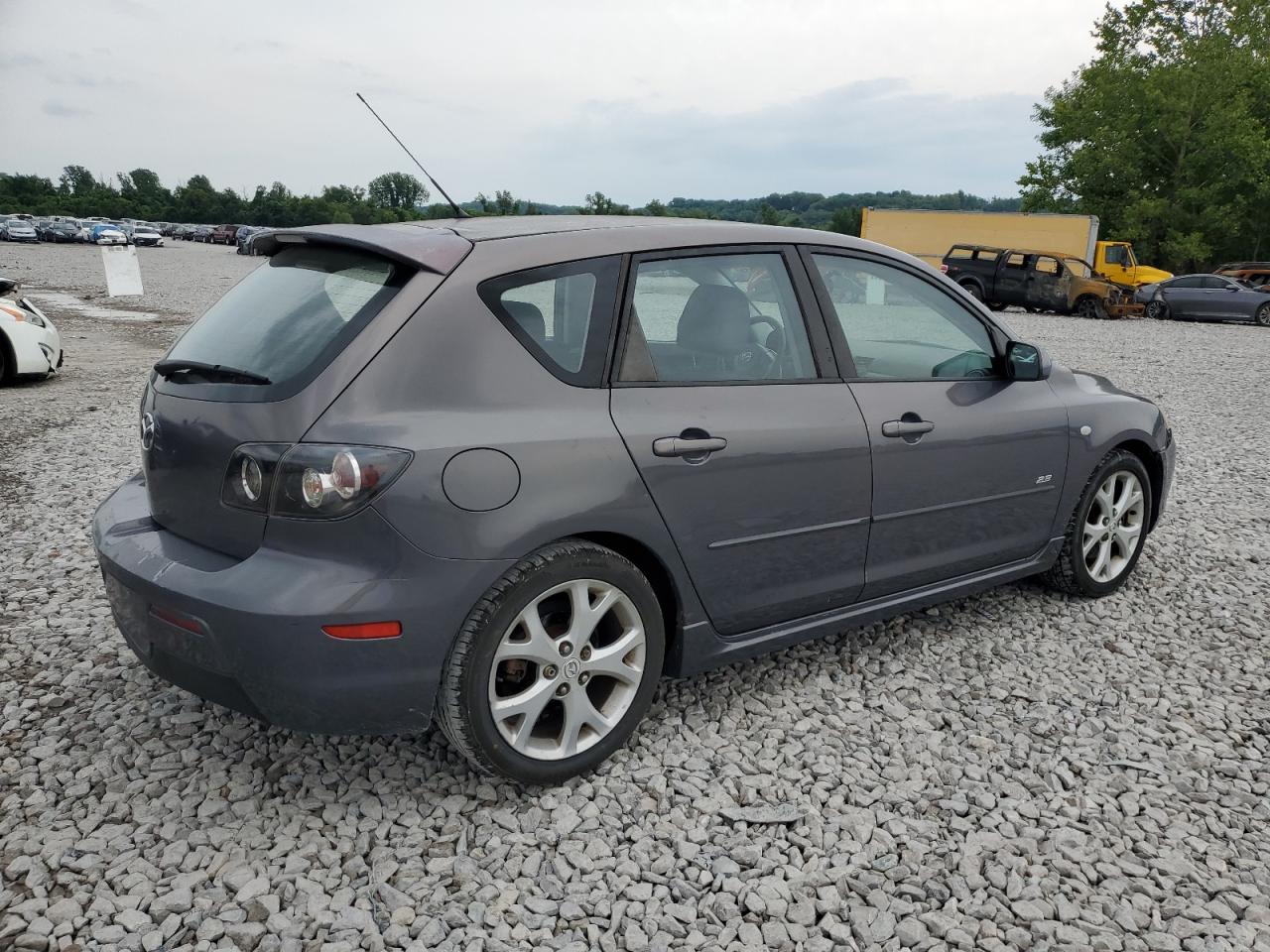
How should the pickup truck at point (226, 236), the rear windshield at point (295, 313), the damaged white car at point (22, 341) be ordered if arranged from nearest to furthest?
the rear windshield at point (295, 313) → the damaged white car at point (22, 341) → the pickup truck at point (226, 236)

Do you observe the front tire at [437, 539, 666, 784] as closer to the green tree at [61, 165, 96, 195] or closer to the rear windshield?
the rear windshield

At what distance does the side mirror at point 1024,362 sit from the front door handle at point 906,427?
0.59 meters

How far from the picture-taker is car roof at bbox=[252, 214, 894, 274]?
289 centimetres

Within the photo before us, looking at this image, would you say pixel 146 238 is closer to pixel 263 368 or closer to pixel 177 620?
pixel 263 368

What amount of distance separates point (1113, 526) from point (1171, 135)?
43.6 m

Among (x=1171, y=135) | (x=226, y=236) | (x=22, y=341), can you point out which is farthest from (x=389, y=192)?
(x=22, y=341)

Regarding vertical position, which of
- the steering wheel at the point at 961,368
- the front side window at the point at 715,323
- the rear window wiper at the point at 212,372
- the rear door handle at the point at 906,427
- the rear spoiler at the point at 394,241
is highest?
the rear spoiler at the point at 394,241

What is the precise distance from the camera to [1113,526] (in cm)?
472

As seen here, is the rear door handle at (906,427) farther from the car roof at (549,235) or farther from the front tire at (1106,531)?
the front tire at (1106,531)

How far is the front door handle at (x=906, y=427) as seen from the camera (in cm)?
358

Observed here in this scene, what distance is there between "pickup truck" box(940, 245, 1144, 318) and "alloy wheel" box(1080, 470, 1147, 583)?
22298 millimetres

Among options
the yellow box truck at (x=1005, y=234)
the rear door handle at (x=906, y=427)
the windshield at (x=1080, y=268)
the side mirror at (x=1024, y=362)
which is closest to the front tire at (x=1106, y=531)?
the side mirror at (x=1024, y=362)

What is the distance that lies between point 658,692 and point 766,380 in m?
1.21

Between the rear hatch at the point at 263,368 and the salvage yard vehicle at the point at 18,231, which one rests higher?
the rear hatch at the point at 263,368
